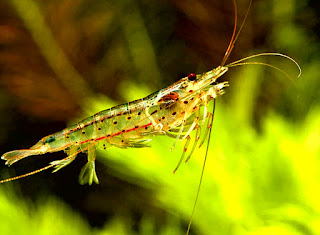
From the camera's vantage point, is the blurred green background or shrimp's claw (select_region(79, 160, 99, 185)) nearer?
shrimp's claw (select_region(79, 160, 99, 185))

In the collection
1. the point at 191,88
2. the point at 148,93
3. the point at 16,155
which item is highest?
the point at 148,93

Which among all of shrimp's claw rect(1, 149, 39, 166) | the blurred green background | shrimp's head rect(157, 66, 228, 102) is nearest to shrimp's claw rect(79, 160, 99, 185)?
shrimp's claw rect(1, 149, 39, 166)

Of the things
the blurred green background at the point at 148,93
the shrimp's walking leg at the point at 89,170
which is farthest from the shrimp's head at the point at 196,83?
the blurred green background at the point at 148,93

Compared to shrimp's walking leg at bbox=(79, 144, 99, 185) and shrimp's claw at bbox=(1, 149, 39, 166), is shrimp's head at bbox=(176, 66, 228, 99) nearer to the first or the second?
shrimp's walking leg at bbox=(79, 144, 99, 185)

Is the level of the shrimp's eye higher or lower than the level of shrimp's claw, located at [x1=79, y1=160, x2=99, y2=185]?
higher

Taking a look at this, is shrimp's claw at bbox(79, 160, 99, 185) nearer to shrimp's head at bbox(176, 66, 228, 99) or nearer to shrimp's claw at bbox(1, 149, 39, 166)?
shrimp's claw at bbox(1, 149, 39, 166)

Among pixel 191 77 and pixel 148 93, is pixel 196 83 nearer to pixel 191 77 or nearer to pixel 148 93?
pixel 191 77

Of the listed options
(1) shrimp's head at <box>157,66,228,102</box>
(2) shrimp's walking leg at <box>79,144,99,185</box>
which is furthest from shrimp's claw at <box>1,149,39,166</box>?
(1) shrimp's head at <box>157,66,228,102</box>

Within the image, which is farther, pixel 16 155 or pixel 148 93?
pixel 148 93

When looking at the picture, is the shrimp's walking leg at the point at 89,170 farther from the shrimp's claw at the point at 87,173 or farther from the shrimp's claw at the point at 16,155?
the shrimp's claw at the point at 16,155

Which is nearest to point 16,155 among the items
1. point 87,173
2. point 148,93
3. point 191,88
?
point 87,173
